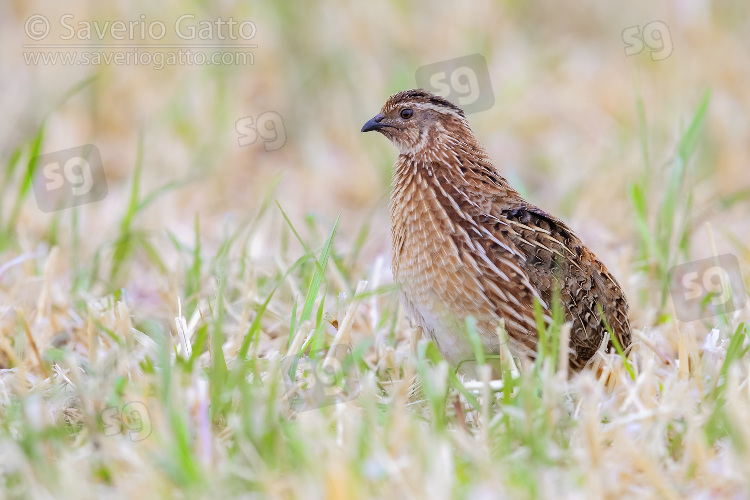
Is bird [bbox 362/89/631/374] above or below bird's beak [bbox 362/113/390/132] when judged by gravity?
below

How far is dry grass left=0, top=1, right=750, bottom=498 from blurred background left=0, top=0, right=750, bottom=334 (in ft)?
0.08

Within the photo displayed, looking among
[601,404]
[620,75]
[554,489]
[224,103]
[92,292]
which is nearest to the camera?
[554,489]

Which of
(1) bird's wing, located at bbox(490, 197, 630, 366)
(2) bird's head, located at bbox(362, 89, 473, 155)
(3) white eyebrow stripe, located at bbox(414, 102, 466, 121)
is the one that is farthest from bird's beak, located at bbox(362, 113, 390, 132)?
(1) bird's wing, located at bbox(490, 197, 630, 366)

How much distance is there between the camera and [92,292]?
4.85 m

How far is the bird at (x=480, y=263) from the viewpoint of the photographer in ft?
12.2

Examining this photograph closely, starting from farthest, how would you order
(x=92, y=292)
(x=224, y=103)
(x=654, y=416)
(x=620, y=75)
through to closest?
(x=620, y=75), (x=224, y=103), (x=92, y=292), (x=654, y=416)

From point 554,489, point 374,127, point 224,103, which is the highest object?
point 224,103

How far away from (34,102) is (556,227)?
4.79 metres

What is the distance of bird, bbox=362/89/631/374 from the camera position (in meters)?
3.72

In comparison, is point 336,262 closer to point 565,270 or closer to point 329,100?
point 565,270

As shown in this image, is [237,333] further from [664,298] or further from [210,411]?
[664,298]

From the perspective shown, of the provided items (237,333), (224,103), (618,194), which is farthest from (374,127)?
(224,103)

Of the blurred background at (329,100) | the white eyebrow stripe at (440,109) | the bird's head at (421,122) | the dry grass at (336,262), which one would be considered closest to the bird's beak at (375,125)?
the bird's head at (421,122)

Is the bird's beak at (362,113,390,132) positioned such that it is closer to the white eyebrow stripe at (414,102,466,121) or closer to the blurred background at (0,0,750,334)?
the white eyebrow stripe at (414,102,466,121)
